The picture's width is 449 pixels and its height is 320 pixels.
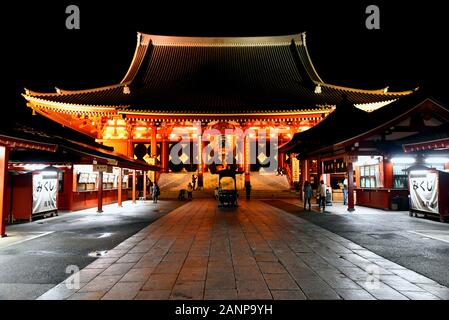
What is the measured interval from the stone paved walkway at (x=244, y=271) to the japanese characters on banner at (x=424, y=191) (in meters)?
5.18

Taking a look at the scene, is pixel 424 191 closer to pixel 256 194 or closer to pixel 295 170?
pixel 256 194

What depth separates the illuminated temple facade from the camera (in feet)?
70.4

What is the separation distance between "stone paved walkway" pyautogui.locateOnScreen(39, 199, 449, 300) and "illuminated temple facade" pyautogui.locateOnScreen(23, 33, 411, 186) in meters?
14.9

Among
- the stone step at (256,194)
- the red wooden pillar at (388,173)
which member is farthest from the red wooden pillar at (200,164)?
the red wooden pillar at (388,173)

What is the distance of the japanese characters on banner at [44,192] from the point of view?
11359 mm

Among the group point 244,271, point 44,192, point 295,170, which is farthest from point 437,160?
point 44,192

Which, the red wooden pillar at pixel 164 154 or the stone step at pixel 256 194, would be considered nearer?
the stone step at pixel 256 194

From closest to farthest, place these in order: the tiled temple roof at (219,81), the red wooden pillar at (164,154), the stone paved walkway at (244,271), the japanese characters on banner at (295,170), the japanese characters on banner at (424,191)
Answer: the stone paved walkway at (244,271) < the japanese characters on banner at (424,191) < the tiled temple roof at (219,81) < the japanese characters on banner at (295,170) < the red wooden pillar at (164,154)

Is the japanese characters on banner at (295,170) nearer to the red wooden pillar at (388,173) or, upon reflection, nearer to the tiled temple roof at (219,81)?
the tiled temple roof at (219,81)

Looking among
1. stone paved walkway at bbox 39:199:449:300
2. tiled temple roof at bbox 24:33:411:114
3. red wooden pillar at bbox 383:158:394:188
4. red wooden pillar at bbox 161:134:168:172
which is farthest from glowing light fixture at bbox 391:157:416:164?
red wooden pillar at bbox 161:134:168:172

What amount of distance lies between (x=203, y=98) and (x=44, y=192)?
1450 centimetres

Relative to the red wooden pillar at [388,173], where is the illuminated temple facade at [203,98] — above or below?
above
